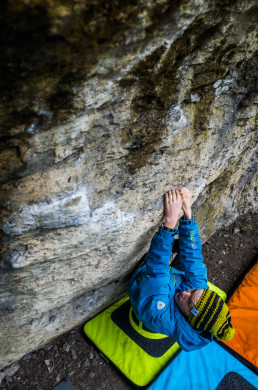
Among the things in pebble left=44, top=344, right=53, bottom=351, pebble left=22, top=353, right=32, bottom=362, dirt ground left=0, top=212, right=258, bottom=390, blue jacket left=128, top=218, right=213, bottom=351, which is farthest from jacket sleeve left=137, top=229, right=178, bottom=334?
pebble left=22, top=353, right=32, bottom=362

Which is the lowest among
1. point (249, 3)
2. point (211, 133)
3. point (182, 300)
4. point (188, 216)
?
point (182, 300)

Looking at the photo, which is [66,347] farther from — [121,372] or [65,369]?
[121,372]

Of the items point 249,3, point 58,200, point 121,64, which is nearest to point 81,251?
point 58,200

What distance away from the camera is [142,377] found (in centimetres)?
350

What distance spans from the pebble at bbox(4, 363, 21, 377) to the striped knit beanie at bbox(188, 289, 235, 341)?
8.04 feet

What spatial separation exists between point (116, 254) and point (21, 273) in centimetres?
116

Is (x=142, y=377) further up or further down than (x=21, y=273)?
further down

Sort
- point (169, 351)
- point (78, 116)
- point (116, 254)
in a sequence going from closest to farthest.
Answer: point (78, 116), point (116, 254), point (169, 351)

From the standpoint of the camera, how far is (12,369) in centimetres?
352

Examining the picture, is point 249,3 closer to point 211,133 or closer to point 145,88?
point 145,88

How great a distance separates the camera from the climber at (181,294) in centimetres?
281

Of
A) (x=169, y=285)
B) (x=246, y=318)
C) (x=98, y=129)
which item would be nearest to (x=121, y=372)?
(x=169, y=285)

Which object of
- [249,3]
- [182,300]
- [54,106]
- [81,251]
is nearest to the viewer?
[54,106]

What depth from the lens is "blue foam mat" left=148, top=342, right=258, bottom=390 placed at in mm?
3439
